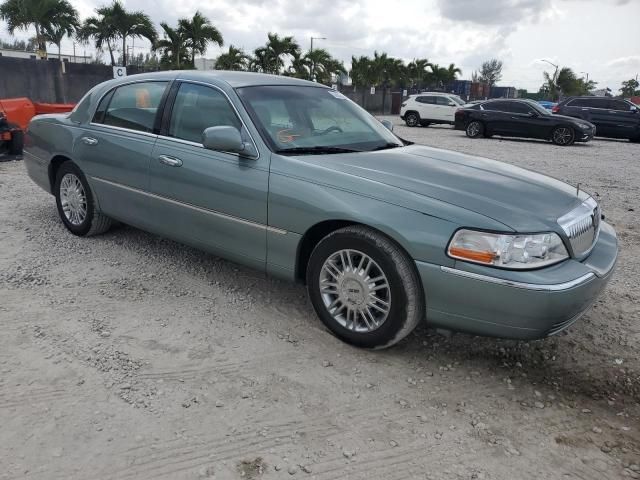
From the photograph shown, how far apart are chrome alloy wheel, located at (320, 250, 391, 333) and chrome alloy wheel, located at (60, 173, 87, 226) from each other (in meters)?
2.79

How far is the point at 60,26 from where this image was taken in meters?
29.9

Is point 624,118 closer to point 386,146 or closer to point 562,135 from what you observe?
point 562,135

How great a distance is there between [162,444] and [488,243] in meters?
1.83

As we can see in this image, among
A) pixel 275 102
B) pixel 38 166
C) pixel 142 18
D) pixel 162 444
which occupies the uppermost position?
pixel 142 18

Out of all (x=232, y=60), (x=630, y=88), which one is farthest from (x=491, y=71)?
(x=232, y=60)

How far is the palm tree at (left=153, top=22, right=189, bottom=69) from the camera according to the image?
95.1 ft

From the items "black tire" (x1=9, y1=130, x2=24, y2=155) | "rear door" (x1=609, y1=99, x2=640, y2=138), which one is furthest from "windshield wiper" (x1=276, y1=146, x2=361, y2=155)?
"rear door" (x1=609, y1=99, x2=640, y2=138)

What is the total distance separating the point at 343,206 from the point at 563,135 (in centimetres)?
1646

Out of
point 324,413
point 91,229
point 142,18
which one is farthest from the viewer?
point 142,18

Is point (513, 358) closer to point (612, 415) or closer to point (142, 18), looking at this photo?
point (612, 415)

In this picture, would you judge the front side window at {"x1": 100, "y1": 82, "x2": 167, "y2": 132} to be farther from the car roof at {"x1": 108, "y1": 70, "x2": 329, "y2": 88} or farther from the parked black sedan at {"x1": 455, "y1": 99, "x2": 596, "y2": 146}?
the parked black sedan at {"x1": 455, "y1": 99, "x2": 596, "y2": 146}

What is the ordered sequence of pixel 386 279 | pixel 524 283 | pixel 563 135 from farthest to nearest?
pixel 563 135
pixel 386 279
pixel 524 283

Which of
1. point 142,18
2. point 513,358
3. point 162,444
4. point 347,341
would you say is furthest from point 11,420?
point 142,18

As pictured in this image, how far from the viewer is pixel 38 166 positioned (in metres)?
5.40
